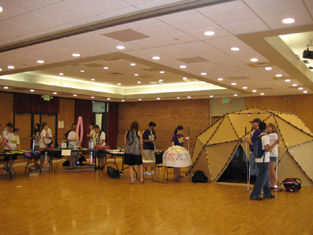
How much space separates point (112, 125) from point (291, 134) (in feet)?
40.3

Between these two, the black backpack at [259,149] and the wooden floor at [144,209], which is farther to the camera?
the black backpack at [259,149]

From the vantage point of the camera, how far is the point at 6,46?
7230 millimetres

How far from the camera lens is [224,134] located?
996 cm

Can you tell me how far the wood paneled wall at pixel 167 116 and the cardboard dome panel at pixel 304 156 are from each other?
8.75 m

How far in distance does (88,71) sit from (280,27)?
8.60 m

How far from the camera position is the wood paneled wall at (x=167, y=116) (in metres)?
18.3

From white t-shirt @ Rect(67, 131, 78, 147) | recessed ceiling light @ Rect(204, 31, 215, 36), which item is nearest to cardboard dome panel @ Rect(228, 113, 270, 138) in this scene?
recessed ceiling light @ Rect(204, 31, 215, 36)

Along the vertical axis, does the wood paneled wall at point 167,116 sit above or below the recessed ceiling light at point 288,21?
below

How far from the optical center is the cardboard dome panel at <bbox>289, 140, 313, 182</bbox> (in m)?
9.23

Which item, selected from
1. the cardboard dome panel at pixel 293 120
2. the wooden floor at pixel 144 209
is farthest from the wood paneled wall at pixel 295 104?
the wooden floor at pixel 144 209

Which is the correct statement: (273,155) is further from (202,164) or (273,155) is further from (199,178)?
(202,164)

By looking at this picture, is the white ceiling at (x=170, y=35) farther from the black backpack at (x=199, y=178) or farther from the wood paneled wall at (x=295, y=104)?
the wood paneled wall at (x=295, y=104)

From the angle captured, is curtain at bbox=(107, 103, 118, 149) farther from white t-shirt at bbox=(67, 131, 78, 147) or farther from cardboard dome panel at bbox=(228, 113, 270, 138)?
cardboard dome panel at bbox=(228, 113, 270, 138)

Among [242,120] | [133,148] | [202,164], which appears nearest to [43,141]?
[133,148]
